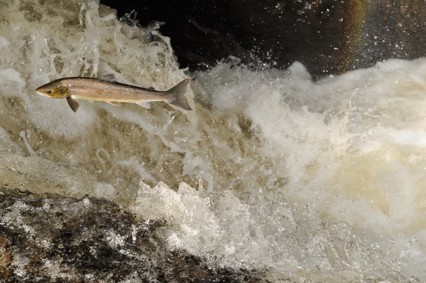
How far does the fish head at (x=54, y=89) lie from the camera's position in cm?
321

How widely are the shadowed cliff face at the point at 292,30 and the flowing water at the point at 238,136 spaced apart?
0.15 meters

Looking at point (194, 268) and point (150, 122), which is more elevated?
point (150, 122)

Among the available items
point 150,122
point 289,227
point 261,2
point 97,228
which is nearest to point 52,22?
point 150,122

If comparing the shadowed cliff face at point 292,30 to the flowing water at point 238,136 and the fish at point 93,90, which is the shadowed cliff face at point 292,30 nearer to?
the flowing water at point 238,136

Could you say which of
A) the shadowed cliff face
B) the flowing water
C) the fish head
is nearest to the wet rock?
the flowing water

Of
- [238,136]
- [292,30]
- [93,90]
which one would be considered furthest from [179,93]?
[292,30]

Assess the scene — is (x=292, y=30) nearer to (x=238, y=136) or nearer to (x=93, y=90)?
(x=238, y=136)

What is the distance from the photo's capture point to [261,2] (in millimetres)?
4789

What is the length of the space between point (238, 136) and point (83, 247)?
1.94m

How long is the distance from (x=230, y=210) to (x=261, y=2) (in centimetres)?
213

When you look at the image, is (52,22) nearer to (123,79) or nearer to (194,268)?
(123,79)

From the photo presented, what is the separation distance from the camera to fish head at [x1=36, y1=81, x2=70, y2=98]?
3207 millimetres

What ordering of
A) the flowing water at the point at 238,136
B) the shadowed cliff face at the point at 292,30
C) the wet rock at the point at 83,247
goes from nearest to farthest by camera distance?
1. the wet rock at the point at 83,247
2. the flowing water at the point at 238,136
3. the shadowed cliff face at the point at 292,30

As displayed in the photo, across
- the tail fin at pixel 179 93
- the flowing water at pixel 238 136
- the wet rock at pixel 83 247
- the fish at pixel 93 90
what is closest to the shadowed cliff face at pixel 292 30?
the flowing water at pixel 238 136
